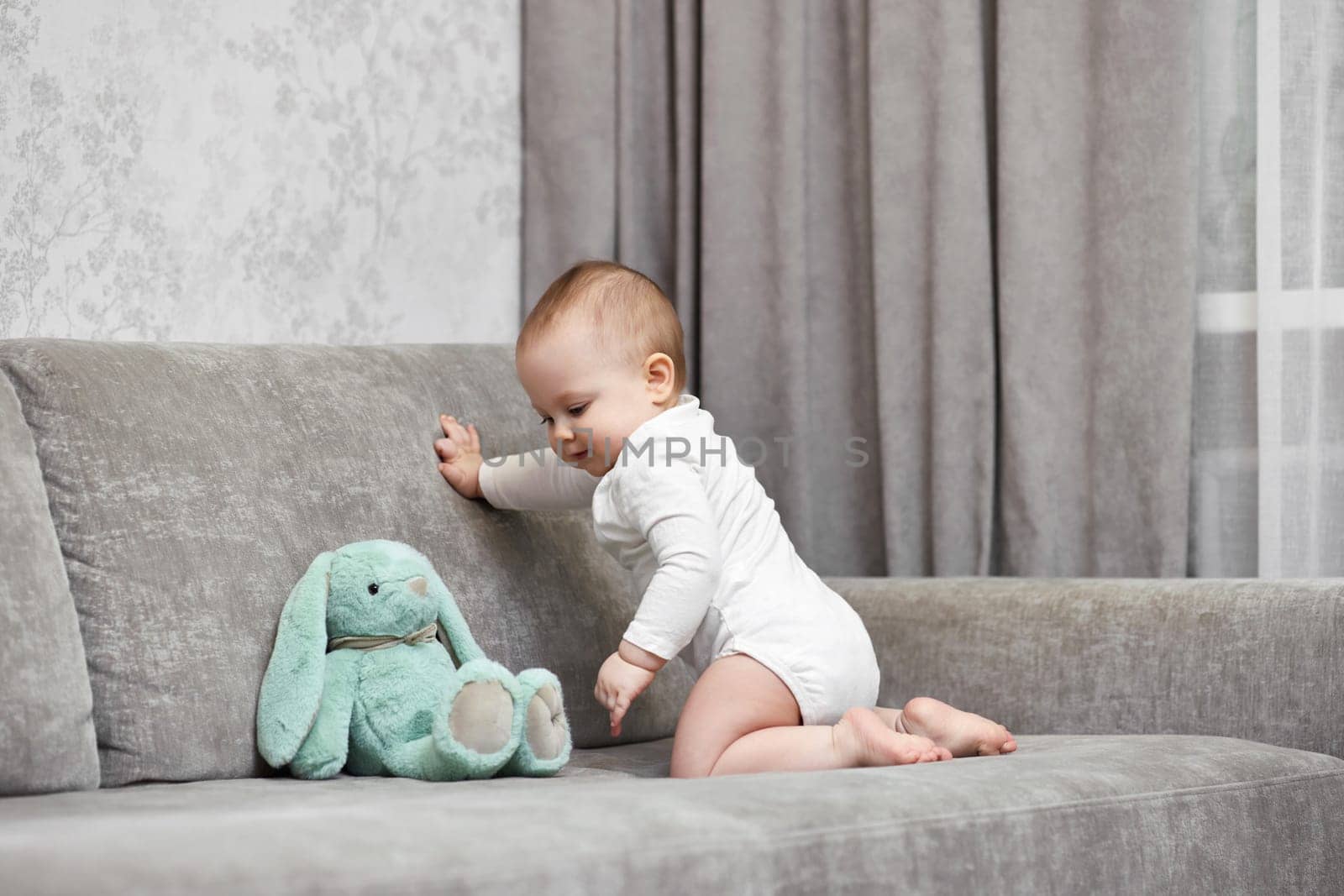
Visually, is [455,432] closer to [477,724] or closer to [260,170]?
[477,724]

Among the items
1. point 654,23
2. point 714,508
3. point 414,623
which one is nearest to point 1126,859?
point 714,508

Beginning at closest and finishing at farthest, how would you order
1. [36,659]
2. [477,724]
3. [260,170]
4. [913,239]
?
[36,659] → [477,724] → [260,170] → [913,239]

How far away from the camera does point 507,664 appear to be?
1.54m

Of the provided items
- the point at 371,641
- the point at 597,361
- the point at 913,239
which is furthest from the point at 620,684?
the point at 913,239

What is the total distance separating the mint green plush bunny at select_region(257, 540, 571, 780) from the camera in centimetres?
127

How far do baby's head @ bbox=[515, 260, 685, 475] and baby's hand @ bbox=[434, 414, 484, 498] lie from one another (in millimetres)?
104

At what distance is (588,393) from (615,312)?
3.8 inches

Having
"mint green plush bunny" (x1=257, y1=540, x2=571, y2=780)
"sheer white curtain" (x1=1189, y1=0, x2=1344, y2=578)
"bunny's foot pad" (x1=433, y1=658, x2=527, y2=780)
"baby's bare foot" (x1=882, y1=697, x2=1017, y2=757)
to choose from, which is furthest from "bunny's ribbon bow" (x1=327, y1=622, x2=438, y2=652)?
"sheer white curtain" (x1=1189, y1=0, x2=1344, y2=578)

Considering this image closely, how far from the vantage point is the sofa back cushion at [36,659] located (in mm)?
1127

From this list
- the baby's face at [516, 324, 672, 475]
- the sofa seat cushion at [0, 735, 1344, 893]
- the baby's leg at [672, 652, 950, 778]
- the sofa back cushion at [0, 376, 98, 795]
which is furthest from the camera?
the baby's face at [516, 324, 672, 475]

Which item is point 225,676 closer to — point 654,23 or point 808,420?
point 808,420

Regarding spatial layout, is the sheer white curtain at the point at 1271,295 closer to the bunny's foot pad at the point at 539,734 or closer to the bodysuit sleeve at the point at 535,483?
the bodysuit sleeve at the point at 535,483

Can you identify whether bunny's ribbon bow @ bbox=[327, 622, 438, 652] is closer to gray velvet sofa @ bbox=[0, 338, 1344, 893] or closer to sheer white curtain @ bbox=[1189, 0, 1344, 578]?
gray velvet sofa @ bbox=[0, 338, 1344, 893]

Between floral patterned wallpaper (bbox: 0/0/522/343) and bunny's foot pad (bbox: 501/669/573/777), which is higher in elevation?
floral patterned wallpaper (bbox: 0/0/522/343)
